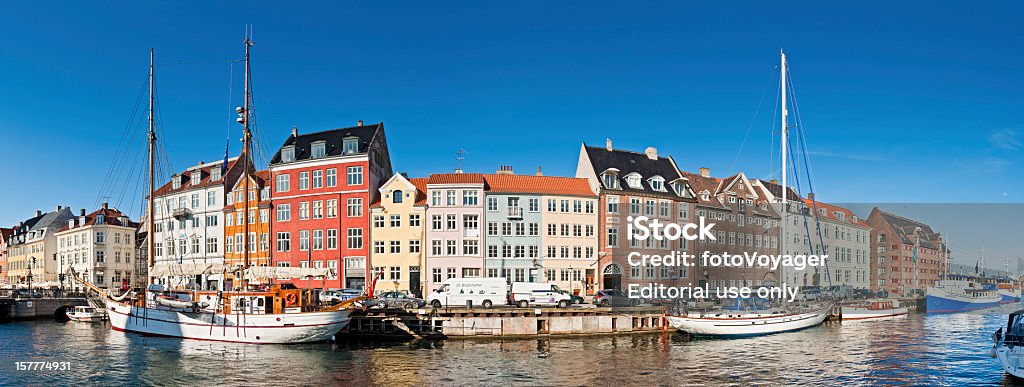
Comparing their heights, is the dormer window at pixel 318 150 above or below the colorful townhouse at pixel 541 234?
above

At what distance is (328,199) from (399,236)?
28.6 ft

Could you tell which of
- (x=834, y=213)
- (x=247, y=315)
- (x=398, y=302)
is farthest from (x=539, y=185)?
(x=834, y=213)

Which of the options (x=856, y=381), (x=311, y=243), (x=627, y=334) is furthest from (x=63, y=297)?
(x=856, y=381)

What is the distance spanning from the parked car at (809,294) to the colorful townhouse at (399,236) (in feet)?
112

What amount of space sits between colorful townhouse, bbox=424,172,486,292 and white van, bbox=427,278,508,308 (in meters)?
12.6

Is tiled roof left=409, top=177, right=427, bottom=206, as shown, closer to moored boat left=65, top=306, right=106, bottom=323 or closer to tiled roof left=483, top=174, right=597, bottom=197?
tiled roof left=483, top=174, right=597, bottom=197

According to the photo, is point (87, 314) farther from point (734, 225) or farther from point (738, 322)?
point (734, 225)

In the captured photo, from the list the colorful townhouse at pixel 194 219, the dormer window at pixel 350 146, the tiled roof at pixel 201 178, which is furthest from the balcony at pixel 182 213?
the dormer window at pixel 350 146

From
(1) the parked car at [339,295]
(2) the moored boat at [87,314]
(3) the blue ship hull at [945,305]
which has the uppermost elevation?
(1) the parked car at [339,295]

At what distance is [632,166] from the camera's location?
→ 277 ft

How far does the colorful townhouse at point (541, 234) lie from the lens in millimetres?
76312

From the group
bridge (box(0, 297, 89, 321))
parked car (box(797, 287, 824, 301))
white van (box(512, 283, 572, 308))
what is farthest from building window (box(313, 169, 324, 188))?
parked car (box(797, 287, 824, 301))

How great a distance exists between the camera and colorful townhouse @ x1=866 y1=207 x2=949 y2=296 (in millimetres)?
99000

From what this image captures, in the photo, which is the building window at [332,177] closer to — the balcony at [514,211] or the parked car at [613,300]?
the balcony at [514,211]
